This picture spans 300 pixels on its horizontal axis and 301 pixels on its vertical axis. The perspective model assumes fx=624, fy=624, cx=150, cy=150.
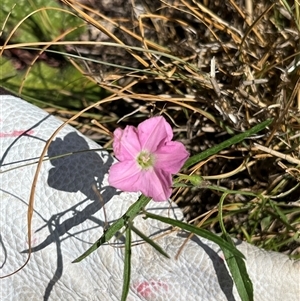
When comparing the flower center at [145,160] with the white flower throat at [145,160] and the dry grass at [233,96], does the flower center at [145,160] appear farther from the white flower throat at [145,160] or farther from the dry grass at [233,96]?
the dry grass at [233,96]

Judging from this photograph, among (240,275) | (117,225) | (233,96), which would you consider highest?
(233,96)

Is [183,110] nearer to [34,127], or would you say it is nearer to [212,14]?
[212,14]

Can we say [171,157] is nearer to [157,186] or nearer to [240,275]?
[157,186]

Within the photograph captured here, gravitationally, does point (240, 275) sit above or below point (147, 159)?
below

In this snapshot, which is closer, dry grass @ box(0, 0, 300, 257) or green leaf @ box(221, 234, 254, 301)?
green leaf @ box(221, 234, 254, 301)

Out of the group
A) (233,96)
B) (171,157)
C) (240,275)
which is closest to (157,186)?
(171,157)

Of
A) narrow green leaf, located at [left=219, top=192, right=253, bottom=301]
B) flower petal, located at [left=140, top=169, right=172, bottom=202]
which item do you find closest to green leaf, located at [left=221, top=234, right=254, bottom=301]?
narrow green leaf, located at [left=219, top=192, right=253, bottom=301]

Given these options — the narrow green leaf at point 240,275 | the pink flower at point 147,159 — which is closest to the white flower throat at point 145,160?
the pink flower at point 147,159

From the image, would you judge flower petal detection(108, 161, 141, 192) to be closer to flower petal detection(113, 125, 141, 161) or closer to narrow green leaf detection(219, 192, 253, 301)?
flower petal detection(113, 125, 141, 161)

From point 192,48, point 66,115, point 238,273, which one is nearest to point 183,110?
point 192,48
